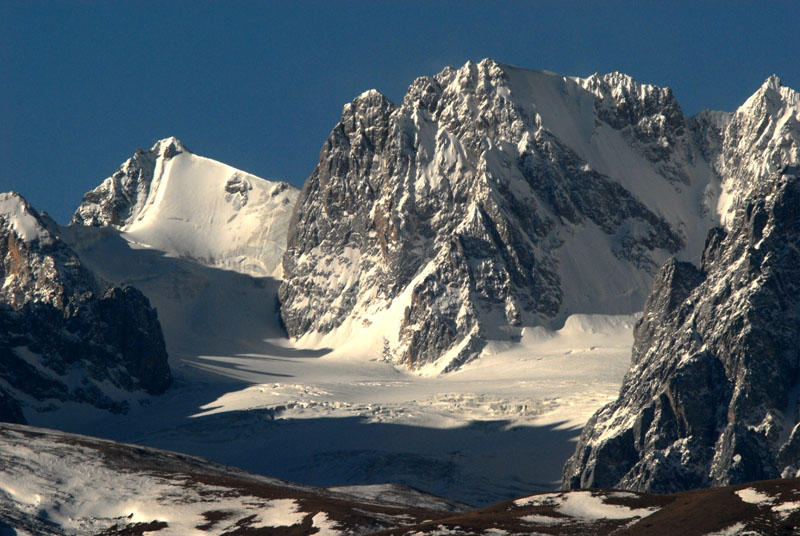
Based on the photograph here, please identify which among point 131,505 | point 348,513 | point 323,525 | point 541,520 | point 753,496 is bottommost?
point 323,525

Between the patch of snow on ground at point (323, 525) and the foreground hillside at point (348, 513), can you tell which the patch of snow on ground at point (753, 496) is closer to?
the foreground hillside at point (348, 513)

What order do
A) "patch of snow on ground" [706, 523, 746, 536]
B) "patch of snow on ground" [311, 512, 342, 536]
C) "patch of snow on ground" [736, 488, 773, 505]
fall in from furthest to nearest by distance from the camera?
"patch of snow on ground" [311, 512, 342, 536], "patch of snow on ground" [736, 488, 773, 505], "patch of snow on ground" [706, 523, 746, 536]

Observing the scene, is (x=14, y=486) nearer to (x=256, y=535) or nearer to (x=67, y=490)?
(x=67, y=490)

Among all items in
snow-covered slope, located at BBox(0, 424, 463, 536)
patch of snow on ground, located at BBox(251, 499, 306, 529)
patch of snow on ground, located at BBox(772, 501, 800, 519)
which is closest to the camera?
patch of snow on ground, located at BBox(772, 501, 800, 519)

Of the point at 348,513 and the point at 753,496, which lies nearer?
the point at 753,496

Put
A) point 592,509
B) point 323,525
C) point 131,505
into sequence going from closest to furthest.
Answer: point 592,509 < point 323,525 < point 131,505

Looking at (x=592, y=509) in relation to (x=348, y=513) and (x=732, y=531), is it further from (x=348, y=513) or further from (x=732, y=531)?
(x=348, y=513)

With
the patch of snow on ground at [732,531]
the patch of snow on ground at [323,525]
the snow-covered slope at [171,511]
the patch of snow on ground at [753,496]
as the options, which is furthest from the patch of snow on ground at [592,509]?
the patch of snow on ground at [323,525]

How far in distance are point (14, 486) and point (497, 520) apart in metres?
59.8

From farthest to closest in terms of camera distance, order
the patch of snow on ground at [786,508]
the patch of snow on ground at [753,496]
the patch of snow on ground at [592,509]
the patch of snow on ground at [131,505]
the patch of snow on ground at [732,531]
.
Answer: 1. the patch of snow on ground at [131,505]
2. the patch of snow on ground at [592,509]
3. the patch of snow on ground at [753,496]
4. the patch of snow on ground at [786,508]
5. the patch of snow on ground at [732,531]

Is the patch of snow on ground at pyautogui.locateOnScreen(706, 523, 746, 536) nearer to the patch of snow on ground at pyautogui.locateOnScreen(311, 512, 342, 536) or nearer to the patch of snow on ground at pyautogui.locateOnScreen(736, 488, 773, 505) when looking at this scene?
the patch of snow on ground at pyautogui.locateOnScreen(736, 488, 773, 505)

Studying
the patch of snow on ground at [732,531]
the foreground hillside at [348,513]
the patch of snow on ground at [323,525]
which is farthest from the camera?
the patch of snow on ground at [323,525]

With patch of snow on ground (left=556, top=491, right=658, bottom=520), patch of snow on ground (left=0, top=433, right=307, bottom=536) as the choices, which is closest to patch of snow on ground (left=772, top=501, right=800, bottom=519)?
patch of snow on ground (left=556, top=491, right=658, bottom=520)

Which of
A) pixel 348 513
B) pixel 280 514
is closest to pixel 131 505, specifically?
pixel 280 514
